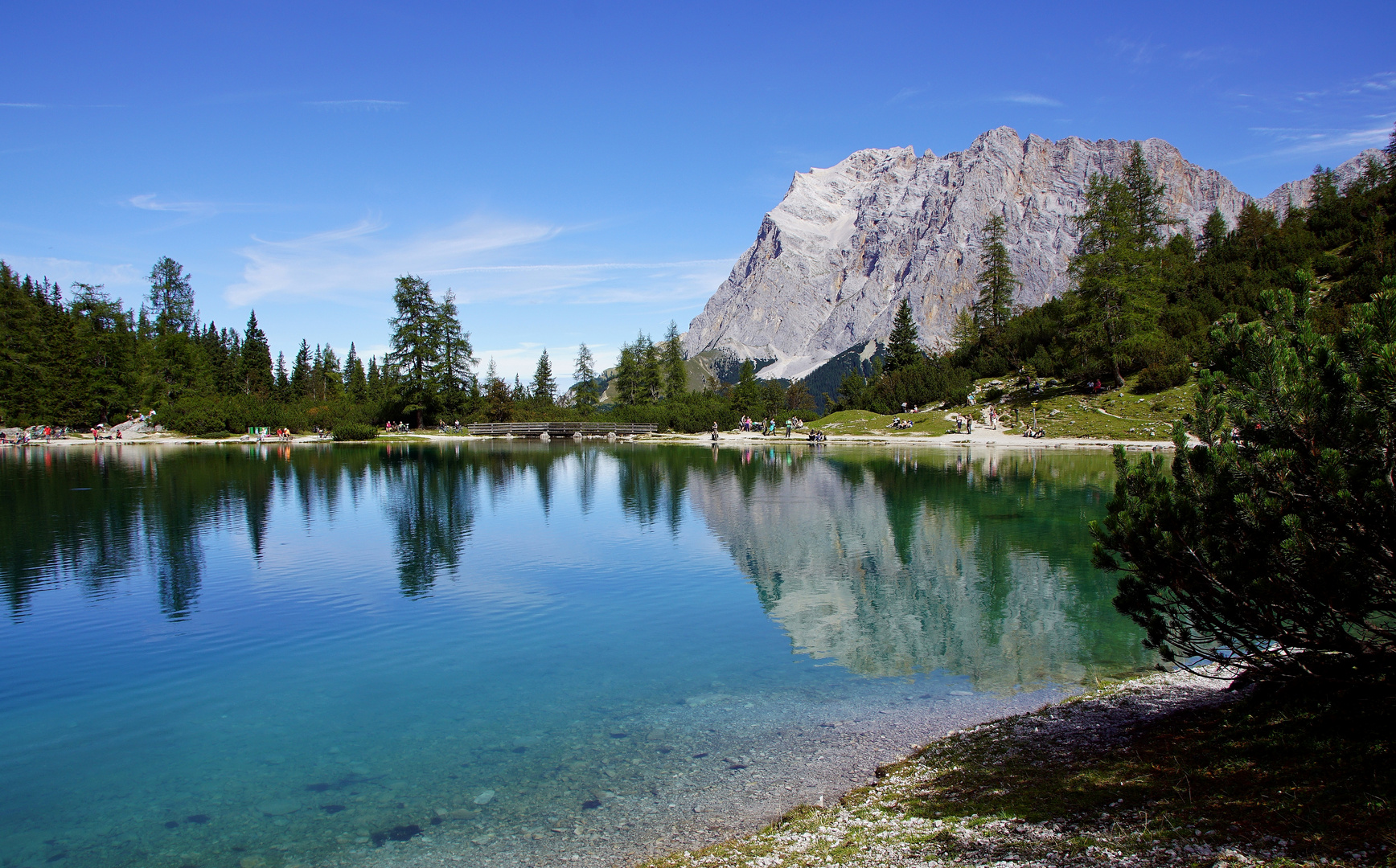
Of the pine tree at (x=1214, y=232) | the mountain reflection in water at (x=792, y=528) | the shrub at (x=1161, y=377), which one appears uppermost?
the pine tree at (x=1214, y=232)

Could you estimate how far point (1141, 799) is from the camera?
593 cm

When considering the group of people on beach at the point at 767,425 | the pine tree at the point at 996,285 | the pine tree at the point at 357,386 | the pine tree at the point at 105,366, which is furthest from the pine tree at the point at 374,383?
the pine tree at the point at 996,285

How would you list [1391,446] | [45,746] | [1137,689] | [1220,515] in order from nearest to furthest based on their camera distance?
[1391,446] < [1220,515] < [45,746] < [1137,689]

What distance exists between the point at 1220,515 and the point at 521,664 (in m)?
9.79

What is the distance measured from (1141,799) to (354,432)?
7863 centimetres

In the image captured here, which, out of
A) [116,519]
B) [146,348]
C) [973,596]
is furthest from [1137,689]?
[146,348]

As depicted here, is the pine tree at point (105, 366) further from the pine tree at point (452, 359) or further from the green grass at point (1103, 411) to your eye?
the green grass at point (1103, 411)

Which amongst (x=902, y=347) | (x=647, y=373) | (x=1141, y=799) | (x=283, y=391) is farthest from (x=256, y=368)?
(x=1141, y=799)

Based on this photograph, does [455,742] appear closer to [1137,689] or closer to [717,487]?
[1137,689]

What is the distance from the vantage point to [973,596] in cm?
1592

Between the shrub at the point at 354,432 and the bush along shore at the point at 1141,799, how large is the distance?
75693 mm

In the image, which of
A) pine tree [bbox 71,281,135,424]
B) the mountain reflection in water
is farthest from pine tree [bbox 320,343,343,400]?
the mountain reflection in water

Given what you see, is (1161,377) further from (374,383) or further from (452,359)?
(374,383)

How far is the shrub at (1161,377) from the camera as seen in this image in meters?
55.5
